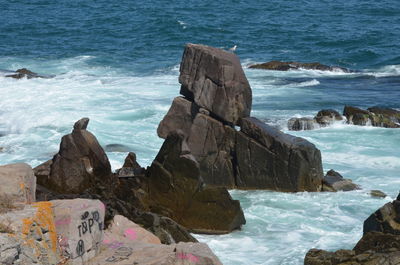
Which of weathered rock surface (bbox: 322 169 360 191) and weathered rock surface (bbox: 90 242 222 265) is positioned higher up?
weathered rock surface (bbox: 90 242 222 265)

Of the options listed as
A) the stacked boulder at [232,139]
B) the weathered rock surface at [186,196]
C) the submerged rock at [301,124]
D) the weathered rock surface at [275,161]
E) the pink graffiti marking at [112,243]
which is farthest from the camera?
the submerged rock at [301,124]

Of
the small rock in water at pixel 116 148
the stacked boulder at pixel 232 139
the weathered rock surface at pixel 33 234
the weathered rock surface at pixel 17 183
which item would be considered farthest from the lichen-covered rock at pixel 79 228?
the small rock in water at pixel 116 148

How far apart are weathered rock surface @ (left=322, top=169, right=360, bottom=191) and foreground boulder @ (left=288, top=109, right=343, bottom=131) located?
7758mm

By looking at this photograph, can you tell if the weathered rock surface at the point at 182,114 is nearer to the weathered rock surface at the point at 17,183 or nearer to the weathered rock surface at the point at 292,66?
the weathered rock surface at the point at 17,183

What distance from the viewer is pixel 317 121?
3259 cm

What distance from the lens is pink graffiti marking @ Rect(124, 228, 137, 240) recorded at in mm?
14618

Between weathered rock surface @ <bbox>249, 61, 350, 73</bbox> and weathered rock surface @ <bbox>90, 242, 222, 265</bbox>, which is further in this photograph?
weathered rock surface @ <bbox>249, 61, 350, 73</bbox>

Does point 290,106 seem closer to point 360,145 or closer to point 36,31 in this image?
point 360,145

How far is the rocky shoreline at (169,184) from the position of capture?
39.3 feet

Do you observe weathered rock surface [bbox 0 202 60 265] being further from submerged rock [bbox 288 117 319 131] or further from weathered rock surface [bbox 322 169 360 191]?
submerged rock [bbox 288 117 319 131]

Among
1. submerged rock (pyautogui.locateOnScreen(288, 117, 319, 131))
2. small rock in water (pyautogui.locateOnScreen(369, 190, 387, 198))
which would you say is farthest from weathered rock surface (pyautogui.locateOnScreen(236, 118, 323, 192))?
submerged rock (pyautogui.locateOnScreen(288, 117, 319, 131))

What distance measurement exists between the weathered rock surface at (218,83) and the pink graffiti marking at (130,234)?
10.2 m

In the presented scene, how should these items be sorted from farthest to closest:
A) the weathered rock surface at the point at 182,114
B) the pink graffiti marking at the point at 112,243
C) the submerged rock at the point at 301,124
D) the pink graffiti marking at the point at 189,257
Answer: the submerged rock at the point at 301,124 < the weathered rock surface at the point at 182,114 < the pink graffiti marking at the point at 112,243 < the pink graffiti marking at the point at 189,257

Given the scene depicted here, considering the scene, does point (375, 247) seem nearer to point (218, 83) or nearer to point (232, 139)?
point (232, 139)
